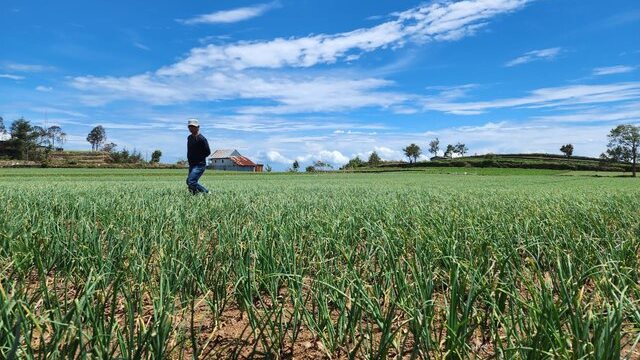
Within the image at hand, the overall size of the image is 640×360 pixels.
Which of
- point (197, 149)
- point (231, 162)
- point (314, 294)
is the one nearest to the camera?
point (314, 294)

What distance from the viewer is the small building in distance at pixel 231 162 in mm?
139375

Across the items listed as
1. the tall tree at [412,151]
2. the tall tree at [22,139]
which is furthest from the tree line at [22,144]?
the tall tree at [412,151]

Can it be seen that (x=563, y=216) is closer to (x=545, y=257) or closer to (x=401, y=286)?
(x=545, y=257)

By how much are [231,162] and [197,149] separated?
140m

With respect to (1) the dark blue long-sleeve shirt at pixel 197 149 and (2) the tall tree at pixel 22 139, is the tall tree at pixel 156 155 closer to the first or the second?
(2) the tall tree at pixel 22 139

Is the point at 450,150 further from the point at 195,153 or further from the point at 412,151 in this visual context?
the point at 195,153

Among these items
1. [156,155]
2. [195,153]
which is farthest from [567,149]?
[195,153]

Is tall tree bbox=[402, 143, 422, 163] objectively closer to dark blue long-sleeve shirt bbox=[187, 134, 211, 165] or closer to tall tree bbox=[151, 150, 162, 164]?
tall tree bbox=[151, 150, 162, 164]

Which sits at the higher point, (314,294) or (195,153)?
(195,153)

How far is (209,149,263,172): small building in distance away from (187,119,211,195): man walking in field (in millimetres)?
121741

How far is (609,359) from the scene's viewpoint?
1.45m

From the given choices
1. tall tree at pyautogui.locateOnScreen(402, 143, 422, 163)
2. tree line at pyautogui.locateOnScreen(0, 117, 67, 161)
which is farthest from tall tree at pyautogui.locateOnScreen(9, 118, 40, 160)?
tall tree at pyautogui.locateOnScreen(402, 143, 422, 163)

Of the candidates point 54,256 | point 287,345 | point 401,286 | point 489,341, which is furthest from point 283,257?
point 54,256

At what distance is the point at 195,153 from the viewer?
10.2 metres
